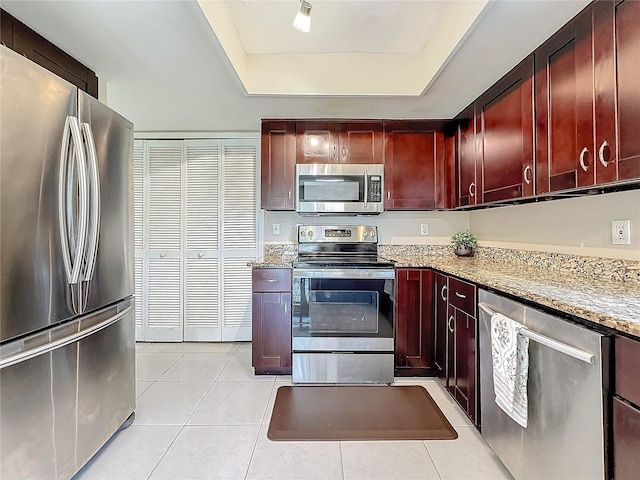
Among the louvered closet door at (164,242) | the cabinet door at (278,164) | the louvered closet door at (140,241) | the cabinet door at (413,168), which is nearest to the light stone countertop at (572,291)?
the cabinet door at (413,168)

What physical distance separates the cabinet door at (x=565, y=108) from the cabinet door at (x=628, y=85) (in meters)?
0.13

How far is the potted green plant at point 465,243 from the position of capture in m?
2.90

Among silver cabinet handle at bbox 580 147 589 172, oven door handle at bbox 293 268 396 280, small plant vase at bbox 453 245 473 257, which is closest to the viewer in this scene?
silver cabinet handle at bbox 580 147 589 172

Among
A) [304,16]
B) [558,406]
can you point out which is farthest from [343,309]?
[304,16]

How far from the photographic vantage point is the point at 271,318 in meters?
2.46

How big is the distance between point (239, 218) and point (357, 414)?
207cm

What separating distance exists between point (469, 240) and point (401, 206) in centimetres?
72

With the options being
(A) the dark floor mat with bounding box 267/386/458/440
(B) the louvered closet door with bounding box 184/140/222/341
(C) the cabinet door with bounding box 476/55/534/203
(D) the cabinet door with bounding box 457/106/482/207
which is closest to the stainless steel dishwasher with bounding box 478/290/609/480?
(A) the dark floor mat with bounding box 267/386/458/440

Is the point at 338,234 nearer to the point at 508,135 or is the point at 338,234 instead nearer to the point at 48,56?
the point at 508,135

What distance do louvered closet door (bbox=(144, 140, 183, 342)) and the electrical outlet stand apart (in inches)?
130

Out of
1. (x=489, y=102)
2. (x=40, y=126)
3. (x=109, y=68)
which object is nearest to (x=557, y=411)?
(x=489, y=102)

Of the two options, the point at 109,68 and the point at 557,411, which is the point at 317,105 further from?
the point at 557,411

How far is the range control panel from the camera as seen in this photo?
9.86ft

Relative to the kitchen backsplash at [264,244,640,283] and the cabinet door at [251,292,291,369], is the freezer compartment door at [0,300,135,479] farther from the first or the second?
the kitchen backsplash at [264,244,640,283]
